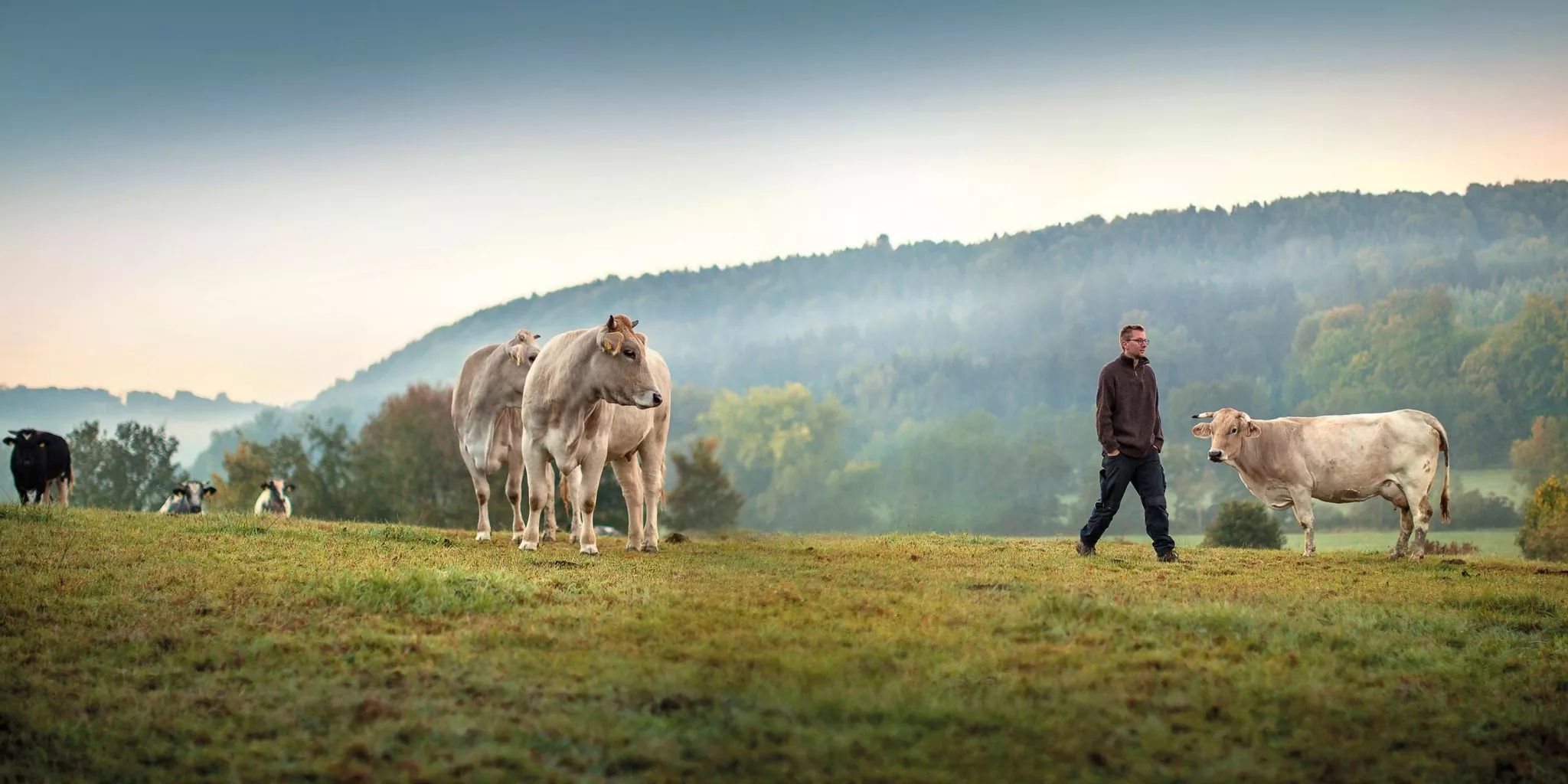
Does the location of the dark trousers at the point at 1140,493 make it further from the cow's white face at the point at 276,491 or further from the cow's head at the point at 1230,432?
the cow's white face at the point at 276,491

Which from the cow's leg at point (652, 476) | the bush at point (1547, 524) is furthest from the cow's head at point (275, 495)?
the bush at point (1547, 524)

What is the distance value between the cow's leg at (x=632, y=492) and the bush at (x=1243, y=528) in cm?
2214

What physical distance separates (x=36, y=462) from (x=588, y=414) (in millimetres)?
15881

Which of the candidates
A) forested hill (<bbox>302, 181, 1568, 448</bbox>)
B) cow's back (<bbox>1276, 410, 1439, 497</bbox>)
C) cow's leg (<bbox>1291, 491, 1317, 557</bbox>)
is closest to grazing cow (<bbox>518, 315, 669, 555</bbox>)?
cow's back (<bbox>1276, 410, 1439, 497</bbox>)

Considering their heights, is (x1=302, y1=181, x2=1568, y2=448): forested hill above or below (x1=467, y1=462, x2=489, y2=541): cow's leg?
above

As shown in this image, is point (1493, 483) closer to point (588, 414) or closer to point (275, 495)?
point (275, 495)

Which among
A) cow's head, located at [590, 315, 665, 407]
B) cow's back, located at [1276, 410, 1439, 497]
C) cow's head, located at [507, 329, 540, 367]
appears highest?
cow's head, located at [507, 329, 540, 367]

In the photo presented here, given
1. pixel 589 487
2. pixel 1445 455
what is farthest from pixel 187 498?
pixel 1445 455

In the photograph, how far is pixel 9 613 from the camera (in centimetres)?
888

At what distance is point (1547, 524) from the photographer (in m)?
42.4

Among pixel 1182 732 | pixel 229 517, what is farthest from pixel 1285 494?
pixel 229 517

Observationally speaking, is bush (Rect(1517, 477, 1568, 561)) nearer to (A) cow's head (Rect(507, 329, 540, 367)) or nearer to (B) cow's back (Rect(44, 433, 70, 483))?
(A) cow's head (Rect(507, 329, 540, 367))

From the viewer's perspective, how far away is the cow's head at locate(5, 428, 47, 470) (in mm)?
24219

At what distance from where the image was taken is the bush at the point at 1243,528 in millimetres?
33531
